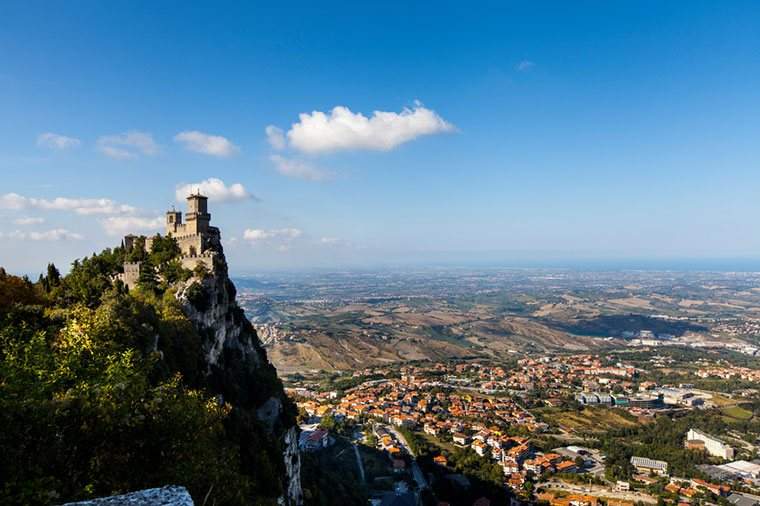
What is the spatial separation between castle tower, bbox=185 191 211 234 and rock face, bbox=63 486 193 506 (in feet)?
95.7

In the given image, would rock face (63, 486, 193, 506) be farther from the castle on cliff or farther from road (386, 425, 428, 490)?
road (386, 425, 428, 490)

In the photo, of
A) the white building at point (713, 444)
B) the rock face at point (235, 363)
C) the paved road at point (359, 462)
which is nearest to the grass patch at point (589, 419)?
the white building at point (713, 444)

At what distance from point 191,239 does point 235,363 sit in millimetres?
8650

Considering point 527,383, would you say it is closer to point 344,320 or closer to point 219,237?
point 219,237

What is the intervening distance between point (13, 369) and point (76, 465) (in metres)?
2.61

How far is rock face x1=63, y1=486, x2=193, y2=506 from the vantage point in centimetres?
493

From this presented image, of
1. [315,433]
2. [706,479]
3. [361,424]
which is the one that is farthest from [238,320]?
[706,479]

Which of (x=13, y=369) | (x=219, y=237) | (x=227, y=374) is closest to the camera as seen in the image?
(x=13, y=369)

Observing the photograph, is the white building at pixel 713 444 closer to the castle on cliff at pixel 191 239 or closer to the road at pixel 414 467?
the road at pixel 414 467

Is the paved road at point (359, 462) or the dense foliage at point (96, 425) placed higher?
the dense foliage at point (96, 425)

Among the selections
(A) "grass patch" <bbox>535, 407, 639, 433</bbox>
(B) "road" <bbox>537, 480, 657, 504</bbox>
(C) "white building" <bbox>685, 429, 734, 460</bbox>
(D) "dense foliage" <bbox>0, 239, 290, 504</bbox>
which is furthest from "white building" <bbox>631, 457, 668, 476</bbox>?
(D) "dense foliage" <bbox>0, 239, 290, 504</bbox>

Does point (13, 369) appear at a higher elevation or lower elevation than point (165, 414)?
higher

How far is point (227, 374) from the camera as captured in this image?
88.5 ft

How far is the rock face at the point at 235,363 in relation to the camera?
82.5 ft
